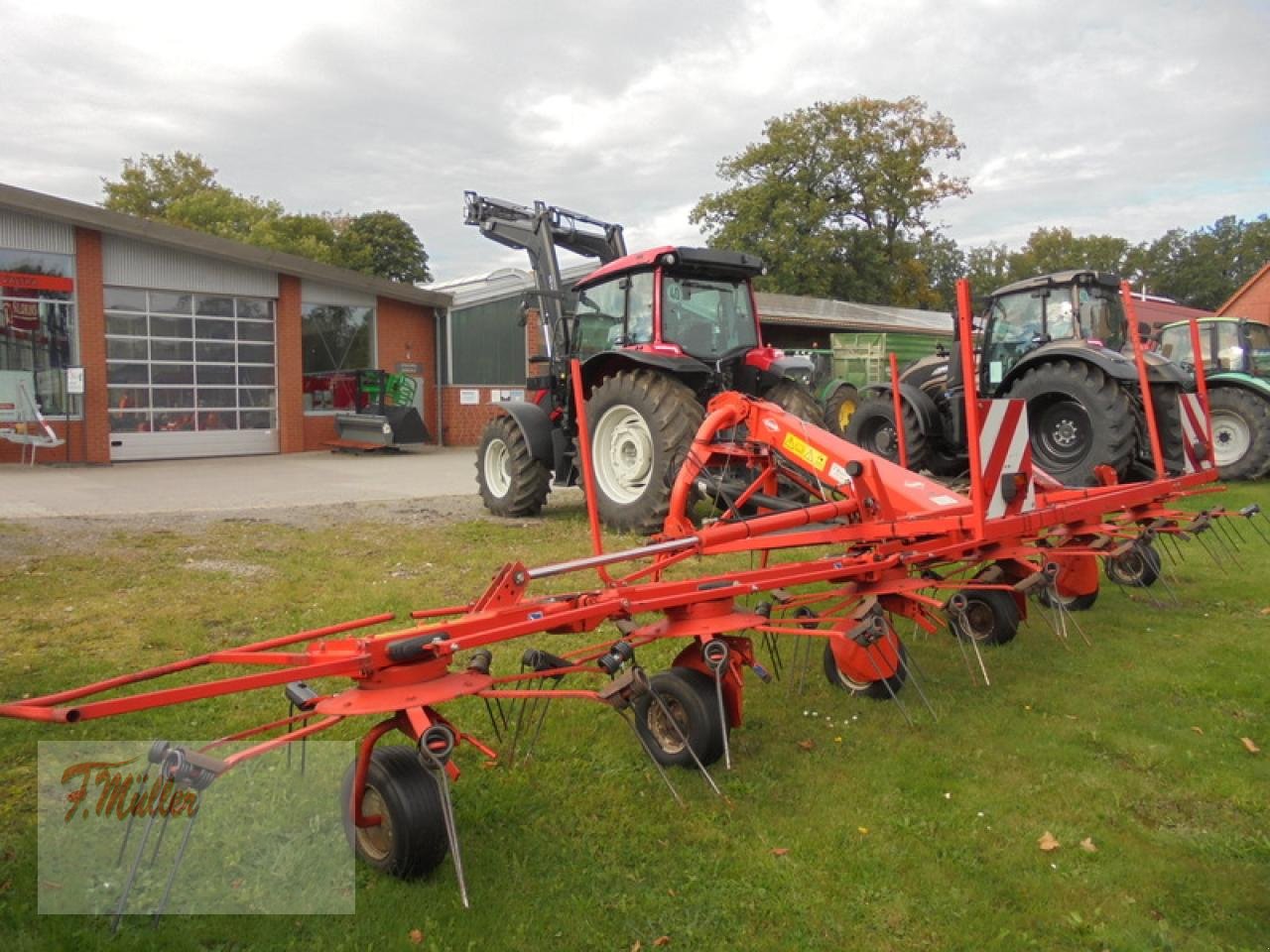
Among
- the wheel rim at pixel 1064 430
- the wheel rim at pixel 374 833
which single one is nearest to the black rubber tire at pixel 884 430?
the wheel rim at pixel 1064 430

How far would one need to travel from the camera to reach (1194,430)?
19.5 feet

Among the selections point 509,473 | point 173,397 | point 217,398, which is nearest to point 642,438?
point 509,473

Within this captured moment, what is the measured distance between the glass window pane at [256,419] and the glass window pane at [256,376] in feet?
1.73

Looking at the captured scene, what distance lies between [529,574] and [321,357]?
56.1 ft

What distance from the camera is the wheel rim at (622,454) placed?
7.92 metres

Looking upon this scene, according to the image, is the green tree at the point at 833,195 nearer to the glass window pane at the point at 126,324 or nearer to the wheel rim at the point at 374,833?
the glass window pane at the point at 126,324

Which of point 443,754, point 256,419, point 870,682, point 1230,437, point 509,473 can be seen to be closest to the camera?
point 443,754

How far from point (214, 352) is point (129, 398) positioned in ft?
Result: 5.75

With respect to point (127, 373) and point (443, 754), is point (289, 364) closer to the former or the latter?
point (127, 373)

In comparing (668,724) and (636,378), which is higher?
(636,378)

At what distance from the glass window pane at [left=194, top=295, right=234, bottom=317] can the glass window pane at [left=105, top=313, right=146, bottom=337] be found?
102cm

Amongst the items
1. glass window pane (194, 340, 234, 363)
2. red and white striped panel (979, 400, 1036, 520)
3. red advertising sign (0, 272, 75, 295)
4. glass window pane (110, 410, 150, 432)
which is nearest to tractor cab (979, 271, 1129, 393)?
red and white striped panel (979, 400, 1036, 520)

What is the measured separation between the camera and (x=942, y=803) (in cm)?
309

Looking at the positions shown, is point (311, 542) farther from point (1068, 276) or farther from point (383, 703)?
point (1068, 276)
